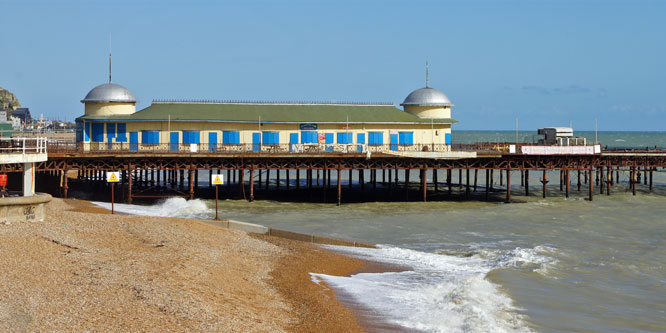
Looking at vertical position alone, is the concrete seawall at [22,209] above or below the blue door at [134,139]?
below

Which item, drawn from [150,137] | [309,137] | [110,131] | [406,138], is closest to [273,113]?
[309,137]

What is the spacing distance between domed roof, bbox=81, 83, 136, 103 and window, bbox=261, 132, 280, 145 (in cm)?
1072

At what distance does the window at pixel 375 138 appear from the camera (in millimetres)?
55375

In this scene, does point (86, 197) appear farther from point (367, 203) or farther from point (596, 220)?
point (596, 220)

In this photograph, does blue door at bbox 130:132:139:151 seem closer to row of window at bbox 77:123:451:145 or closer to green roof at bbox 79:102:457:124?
row of window at bbox 77:123:451:145

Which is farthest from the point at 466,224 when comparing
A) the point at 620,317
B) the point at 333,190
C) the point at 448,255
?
the point at 333,190

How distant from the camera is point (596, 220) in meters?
45.1

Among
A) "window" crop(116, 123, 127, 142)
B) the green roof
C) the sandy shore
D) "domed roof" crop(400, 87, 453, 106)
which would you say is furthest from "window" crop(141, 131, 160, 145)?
the sandy shore

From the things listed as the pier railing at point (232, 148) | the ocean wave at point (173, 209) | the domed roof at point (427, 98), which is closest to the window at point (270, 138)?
the pier railing at point (232, 148)

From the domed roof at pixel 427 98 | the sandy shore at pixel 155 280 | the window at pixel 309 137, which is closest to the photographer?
the sandy shore at pixel 155 280

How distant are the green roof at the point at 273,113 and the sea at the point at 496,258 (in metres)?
6.48

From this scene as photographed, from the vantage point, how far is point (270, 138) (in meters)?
53.8

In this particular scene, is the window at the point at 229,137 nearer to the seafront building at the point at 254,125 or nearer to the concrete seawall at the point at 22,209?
the seafront building at the point at 254,125

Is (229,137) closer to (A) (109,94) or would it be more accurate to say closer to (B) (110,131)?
(B) (110,131)
